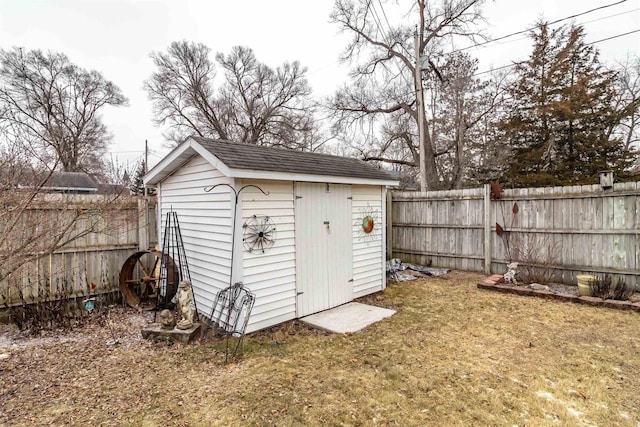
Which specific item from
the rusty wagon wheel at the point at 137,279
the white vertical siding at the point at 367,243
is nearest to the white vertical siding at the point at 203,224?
the rusty wagon wheel at the point at 137,279

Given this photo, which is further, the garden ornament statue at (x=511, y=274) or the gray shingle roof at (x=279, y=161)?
the garden ornament statue at (x=511, y=274)

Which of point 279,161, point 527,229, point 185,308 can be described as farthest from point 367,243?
point 527,229

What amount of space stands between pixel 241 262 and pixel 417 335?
241 cm

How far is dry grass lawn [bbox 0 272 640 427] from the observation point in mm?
2461

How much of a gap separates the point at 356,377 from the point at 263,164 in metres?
2.73

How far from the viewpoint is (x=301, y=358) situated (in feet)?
11.3

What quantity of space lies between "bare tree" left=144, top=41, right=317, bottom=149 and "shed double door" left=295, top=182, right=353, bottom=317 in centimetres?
1564

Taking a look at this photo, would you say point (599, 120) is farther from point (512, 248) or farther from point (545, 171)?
point (512, 248)

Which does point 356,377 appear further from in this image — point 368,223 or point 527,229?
point 527,229

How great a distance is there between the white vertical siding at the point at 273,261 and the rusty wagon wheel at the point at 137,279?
2.01 meters

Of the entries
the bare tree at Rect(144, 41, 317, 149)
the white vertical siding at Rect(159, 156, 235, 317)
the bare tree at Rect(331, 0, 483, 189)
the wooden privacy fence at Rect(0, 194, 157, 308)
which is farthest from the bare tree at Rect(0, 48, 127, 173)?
the white vertical siding at Rect(159, 156, 235, 317)

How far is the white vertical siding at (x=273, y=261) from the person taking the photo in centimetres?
405

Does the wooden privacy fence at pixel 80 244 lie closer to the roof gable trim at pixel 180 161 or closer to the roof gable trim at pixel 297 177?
the roof gable trim at pixel 180 161

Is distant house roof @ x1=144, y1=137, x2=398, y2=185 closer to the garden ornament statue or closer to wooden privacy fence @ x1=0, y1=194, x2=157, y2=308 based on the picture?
wooden privacy fence @ x1=0, y1=194, x2=157, y2=308
